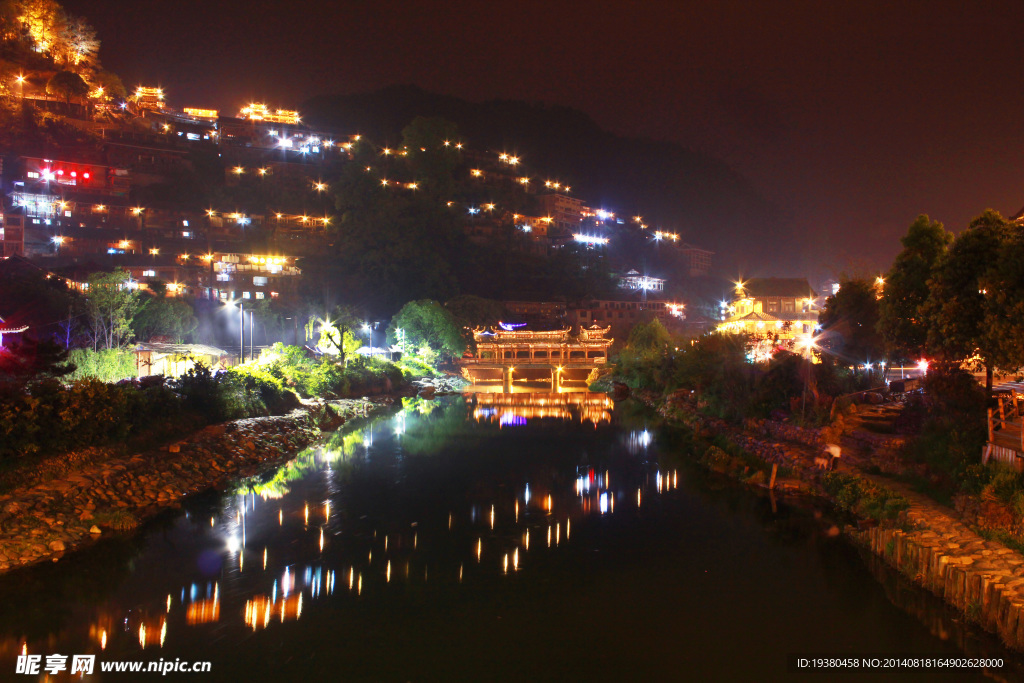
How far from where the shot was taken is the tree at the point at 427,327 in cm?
4241

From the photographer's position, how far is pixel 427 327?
4256 cm

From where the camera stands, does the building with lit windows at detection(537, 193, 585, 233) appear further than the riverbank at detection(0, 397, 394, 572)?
Yes

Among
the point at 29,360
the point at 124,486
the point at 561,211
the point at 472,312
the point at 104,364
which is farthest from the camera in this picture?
the point at 561,211

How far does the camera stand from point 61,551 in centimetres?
1152

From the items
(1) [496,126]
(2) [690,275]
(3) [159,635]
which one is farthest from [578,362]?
(1) [496,126]

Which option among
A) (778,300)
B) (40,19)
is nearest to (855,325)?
(778,300)

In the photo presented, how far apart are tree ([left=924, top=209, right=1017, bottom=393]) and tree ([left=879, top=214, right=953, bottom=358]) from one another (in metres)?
2.17

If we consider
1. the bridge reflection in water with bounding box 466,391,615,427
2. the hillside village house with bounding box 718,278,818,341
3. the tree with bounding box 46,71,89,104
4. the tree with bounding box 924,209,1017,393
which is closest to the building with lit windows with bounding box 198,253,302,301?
the bridge reflection in water with bounding box 466,391,615,427

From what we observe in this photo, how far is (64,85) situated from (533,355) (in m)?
43.5

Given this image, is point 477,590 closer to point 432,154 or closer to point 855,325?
point 855,325

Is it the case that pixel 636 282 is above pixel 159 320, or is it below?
above

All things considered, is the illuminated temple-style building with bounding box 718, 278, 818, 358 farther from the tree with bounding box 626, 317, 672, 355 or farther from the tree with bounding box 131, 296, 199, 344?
the tree with bounding box 131, 296, 199, 344

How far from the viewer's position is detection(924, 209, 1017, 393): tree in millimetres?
11453

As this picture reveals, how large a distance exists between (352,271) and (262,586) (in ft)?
133
